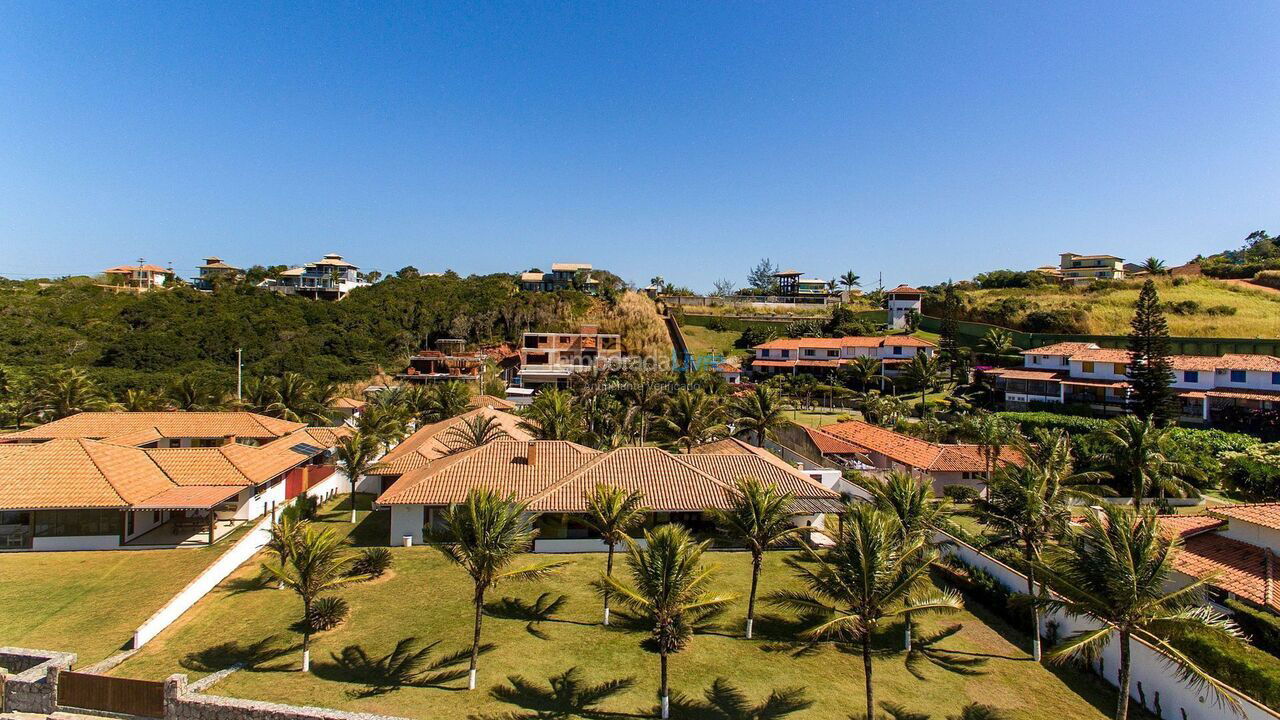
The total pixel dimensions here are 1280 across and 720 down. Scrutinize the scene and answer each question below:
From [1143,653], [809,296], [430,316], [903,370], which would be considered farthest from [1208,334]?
[430,316]

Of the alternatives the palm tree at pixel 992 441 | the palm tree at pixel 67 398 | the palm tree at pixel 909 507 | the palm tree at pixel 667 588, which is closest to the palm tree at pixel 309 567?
the palm tree at pixel 667 588

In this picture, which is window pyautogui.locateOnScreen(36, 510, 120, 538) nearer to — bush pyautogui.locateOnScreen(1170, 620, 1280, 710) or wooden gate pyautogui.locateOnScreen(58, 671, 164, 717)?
wooden gate pyautogui.locateOnScreen(58, 671, 164, 717)

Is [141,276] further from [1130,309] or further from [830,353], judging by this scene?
[1130,309]

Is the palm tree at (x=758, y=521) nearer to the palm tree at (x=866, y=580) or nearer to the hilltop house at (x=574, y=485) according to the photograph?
the palm tree at (x=866, y=580)

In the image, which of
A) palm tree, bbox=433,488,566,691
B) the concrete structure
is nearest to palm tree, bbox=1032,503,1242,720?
palm tree, bbox=433,488,566,691

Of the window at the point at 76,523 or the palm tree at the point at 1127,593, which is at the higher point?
the palm tree at the point at 1127,593

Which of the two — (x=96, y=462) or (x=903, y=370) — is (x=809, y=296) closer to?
(x=903, y=370)
